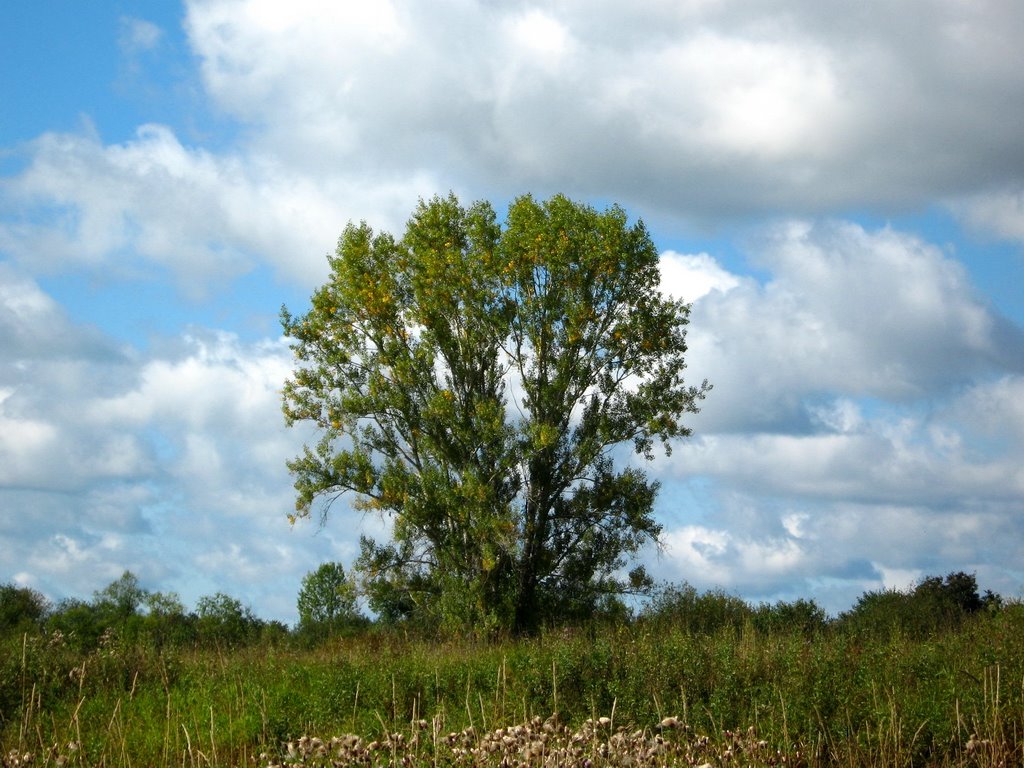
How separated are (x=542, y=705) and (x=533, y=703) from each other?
494 mm

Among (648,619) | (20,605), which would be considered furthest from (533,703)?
(20,605)

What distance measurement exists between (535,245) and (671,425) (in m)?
5.60

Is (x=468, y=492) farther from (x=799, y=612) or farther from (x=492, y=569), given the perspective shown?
(x=799, y=612)

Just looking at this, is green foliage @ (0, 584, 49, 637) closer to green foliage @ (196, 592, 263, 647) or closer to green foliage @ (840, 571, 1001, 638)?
green foliage @ (196, 592, 263, 647)

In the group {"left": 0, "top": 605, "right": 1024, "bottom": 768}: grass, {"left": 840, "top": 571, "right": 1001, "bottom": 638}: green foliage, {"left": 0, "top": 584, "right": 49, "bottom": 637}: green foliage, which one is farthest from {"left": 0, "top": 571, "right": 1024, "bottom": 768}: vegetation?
{"left": 0, "top": 584, "right": 49, "bottom": 637}: green foliage

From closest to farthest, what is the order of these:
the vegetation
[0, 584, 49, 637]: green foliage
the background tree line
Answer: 1. the vegetation
2. the background tree line
3. [0, 584, 49, 637]: green foliage

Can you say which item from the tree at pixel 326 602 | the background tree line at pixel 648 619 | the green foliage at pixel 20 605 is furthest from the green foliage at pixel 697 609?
the green foliage at pixel 20 605

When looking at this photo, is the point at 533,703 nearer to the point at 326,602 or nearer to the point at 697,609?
the point at 697,609

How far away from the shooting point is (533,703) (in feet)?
38.5

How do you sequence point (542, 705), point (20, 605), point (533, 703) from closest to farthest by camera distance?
point (533, 703), point (542, 705), point (20, 605)

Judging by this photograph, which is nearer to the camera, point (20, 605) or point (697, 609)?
point (697, 609)

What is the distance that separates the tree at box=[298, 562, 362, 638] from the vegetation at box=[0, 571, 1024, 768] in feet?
24.9

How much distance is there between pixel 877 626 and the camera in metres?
23.4

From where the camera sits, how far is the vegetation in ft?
29.0
